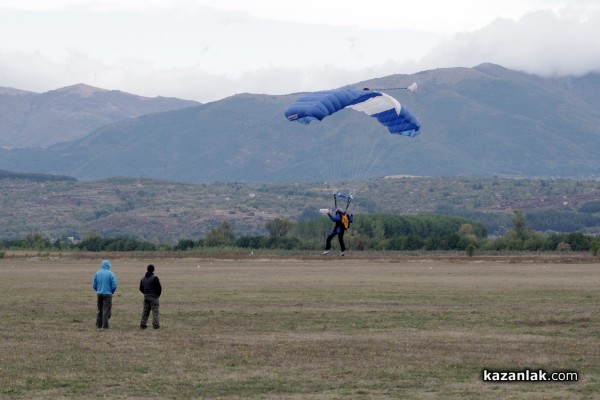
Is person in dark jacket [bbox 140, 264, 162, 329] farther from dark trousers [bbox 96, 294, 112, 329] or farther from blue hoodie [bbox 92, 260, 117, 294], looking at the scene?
dark trousers [bbox 96, 294, 112, 329]

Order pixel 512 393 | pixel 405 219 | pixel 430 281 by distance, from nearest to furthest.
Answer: pixel 512 393, pixel 430 281, pixel 405 219

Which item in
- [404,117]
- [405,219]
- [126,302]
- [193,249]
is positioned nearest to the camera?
[126,302]

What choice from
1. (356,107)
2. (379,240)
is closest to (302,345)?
(356,107)

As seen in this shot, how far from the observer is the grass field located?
17797 millimetres

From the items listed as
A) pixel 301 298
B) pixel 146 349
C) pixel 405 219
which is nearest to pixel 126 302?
pixel 301 298

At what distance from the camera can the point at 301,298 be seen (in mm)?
36500

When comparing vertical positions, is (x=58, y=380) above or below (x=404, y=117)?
below

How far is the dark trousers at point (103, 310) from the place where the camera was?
1015 inches

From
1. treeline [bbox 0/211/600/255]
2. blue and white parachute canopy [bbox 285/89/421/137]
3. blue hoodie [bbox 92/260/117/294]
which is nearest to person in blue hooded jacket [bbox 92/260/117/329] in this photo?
blue hoodie [bbox 92/260/117/294]

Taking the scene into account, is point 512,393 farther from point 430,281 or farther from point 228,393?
point 430,281

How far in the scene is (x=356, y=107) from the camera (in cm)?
3762

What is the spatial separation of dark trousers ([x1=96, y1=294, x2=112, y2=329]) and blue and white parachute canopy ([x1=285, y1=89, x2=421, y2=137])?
10.7m

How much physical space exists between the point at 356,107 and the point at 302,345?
1621 centimetres

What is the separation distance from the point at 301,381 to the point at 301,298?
18.0 metres
